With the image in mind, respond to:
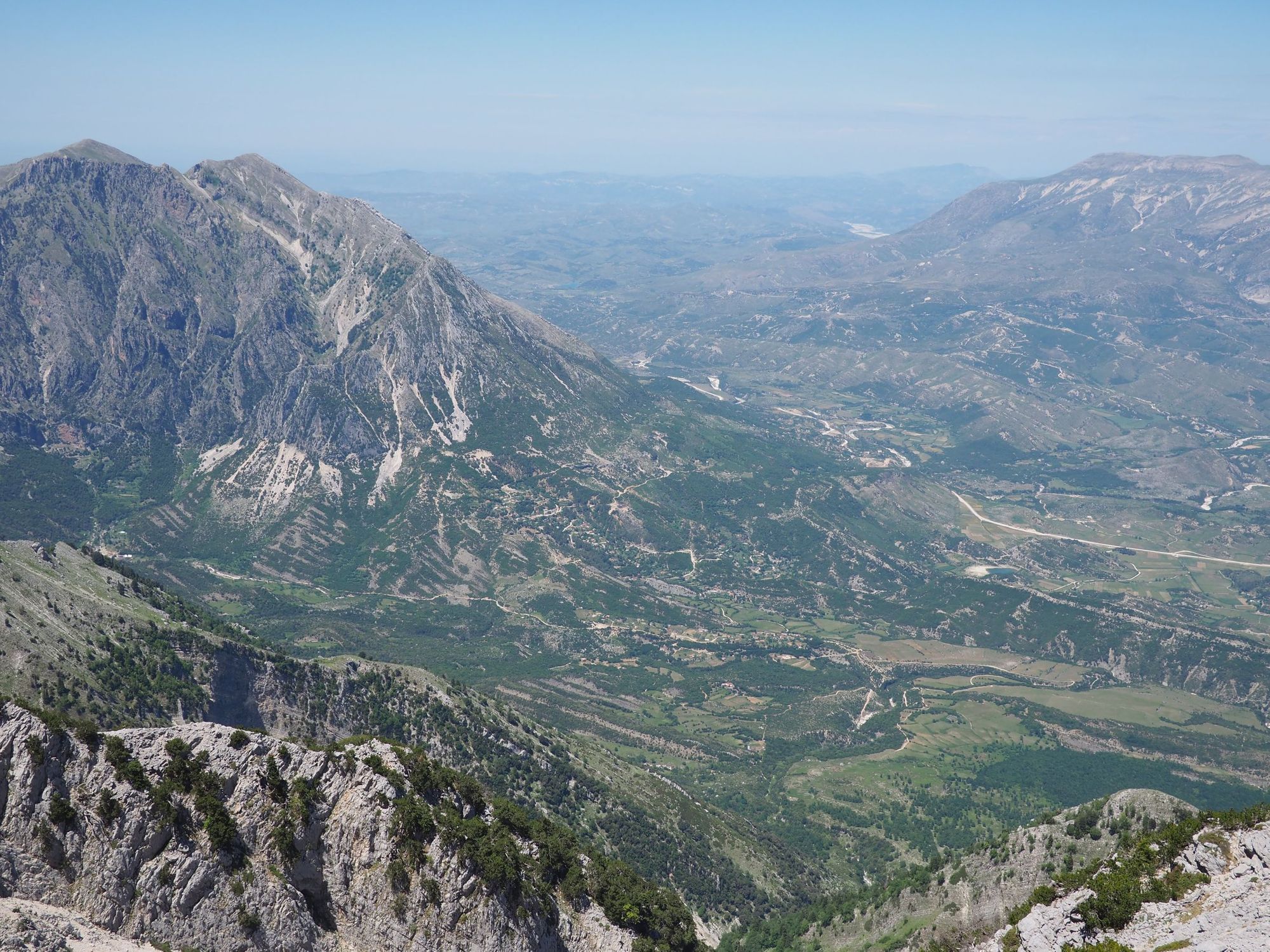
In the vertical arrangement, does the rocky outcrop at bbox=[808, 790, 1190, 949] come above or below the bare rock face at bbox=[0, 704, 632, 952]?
below

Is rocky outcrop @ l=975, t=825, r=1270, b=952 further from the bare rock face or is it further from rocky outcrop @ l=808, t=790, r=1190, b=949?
the bare rock face

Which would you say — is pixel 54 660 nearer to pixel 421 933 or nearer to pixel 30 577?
pixel 30 577

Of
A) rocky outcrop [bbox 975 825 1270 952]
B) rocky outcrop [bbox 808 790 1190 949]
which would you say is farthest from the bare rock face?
rocky outcrop [bbox 808 790 1190 949]

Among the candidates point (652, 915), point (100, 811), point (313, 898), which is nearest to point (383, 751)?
point (313, 898)

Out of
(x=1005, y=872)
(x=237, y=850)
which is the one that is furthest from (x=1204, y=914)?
(x=237, y=850)

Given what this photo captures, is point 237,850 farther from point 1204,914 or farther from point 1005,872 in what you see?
point 1005,872

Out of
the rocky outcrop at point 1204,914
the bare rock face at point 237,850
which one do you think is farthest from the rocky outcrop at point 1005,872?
the bare rock face at point 237,850

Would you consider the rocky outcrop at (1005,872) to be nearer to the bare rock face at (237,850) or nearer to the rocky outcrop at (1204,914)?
the rocky outcrop at (1204,914)

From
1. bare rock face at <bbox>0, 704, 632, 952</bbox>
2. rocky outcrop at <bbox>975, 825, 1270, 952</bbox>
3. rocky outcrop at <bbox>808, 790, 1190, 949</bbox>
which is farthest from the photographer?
rocky outcrop at <bbox>808, 790, 1190, 949</bbox>
